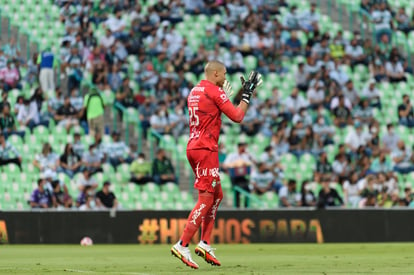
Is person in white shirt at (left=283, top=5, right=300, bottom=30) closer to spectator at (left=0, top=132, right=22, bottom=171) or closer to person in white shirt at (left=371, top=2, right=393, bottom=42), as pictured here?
person in white shirt at (left=371, top=2, right=393, bottom=42)

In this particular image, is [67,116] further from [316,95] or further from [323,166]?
[316,95]

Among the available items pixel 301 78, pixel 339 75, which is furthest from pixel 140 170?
pixel 339 75

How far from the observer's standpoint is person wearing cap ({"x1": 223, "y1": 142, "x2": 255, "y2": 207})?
76.5 feet

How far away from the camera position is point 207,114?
37.8 feet

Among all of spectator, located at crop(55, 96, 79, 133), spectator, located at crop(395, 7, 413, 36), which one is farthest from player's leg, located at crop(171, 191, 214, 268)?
spectator, located at crop(395, 7, 413, 36)

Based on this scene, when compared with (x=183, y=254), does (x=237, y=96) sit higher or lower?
higher

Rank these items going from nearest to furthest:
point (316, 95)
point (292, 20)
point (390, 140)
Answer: point (390, 140), point (316, 95), point (292, 20)

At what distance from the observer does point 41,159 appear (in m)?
23.9

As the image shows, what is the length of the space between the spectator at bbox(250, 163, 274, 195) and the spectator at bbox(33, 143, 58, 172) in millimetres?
4894

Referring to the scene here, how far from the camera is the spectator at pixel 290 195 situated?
2334 centimetres

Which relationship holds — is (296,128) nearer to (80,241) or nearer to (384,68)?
(384,68)

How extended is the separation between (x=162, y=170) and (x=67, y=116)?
3.10 m

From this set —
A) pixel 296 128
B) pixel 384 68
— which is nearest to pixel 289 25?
pixel 384 68

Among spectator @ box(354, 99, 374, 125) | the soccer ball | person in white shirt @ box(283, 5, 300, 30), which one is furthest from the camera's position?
person in white shirt @ box(283, 5, 300, 30)
